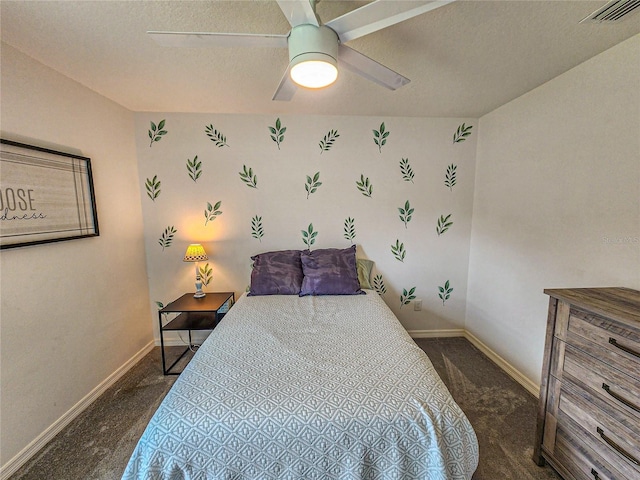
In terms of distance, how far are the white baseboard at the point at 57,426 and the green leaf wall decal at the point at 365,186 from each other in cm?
271

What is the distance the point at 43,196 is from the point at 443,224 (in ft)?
10.7

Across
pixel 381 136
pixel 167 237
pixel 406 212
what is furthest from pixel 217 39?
pixel 406 212

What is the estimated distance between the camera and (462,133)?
2.71 m

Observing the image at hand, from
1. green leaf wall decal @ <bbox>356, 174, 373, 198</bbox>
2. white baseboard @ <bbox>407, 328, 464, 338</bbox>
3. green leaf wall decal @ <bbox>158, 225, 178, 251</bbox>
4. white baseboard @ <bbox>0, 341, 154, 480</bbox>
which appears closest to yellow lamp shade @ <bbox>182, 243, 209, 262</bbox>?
green leaf wall decal @ <bbox>158, 225, 178, 251</bbox>

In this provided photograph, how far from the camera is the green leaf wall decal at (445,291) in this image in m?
2.91

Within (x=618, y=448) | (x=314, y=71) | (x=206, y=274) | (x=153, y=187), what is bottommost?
(x=618, y=448)

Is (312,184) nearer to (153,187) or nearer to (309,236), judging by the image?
(309,236)

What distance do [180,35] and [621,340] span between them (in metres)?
2.21

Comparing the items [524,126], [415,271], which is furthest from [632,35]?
[415,271]

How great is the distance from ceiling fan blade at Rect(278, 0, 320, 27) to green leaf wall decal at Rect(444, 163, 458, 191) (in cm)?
215

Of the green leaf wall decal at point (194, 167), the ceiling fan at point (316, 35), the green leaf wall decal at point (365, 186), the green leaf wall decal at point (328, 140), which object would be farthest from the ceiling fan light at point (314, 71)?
the green leaf wall decal at point (194, 167)

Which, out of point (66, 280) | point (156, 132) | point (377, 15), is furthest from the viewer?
point (156, 132)

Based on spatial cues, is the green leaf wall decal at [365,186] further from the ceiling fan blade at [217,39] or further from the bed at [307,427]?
the bed at [307,427]

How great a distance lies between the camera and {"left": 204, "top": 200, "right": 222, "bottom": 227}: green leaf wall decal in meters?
2.69
